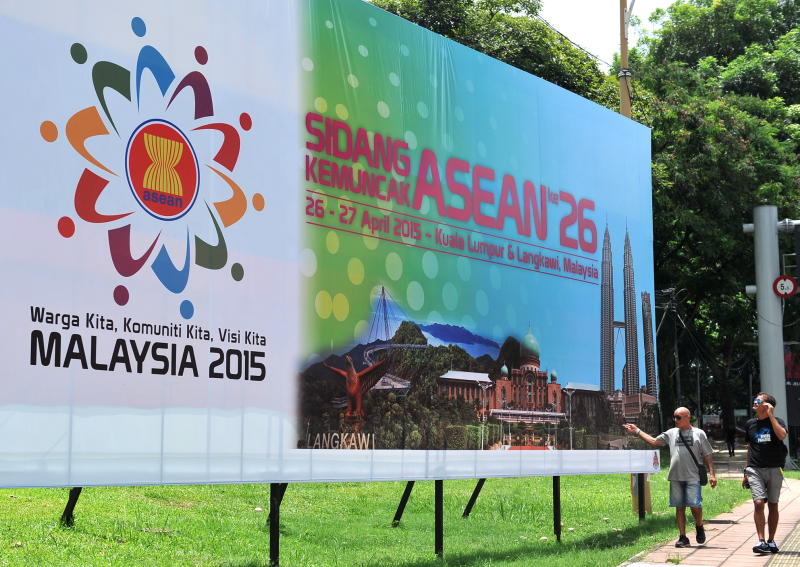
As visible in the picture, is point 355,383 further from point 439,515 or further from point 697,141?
point 697,141

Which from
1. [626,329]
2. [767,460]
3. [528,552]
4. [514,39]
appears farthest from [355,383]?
[514,39]

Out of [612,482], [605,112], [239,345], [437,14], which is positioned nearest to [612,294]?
[605,112]

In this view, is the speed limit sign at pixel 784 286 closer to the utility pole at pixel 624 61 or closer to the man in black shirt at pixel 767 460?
the utility pole at pixel 624 61

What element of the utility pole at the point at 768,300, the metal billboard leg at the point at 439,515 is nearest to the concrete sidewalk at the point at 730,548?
the metal billboard leg at the point at 439,515

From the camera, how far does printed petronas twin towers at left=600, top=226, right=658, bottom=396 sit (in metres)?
13.3

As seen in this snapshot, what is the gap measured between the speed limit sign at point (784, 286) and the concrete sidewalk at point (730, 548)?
5831mm

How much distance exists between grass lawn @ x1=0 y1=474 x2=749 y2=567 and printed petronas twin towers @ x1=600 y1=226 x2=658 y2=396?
1945mm

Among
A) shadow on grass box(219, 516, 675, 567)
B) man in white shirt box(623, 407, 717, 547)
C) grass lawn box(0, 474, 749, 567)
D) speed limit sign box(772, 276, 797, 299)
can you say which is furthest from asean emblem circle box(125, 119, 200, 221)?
speed limit sign box(772, 276, 797, 299)

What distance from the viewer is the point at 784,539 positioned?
40.8ft

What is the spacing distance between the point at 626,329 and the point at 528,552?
394 centimetres

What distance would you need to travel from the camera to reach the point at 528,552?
1120cm

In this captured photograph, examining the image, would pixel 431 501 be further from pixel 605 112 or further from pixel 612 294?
pixel 605 112

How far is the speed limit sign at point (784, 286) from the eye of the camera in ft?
65.9

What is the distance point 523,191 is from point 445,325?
2288 mm
